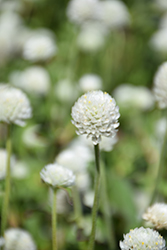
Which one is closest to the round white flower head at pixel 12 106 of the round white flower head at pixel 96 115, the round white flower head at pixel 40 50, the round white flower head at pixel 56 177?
the round white flower head at pixel 56 177

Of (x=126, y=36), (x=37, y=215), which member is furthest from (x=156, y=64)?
(x=37, y=215)

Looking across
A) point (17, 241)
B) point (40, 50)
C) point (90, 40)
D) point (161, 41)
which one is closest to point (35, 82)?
point (40, 50)

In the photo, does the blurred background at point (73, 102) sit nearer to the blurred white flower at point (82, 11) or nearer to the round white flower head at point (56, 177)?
the blurred white flower at point (82, 11)

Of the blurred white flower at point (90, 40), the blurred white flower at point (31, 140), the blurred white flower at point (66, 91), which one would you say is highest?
the blurred white flower at point (90, 40)

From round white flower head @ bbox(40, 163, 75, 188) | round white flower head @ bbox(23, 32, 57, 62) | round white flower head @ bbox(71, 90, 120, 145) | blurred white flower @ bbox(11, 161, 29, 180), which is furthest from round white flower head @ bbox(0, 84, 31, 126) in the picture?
round white flower head @ bbox(23, 32, 57, 62)

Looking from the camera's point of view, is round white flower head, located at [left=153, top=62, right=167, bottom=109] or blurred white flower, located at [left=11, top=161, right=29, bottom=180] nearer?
round white flower head, located at [left=153, top=62, right=167, bottom=109]

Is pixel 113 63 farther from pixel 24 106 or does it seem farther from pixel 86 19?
pixel 24 106

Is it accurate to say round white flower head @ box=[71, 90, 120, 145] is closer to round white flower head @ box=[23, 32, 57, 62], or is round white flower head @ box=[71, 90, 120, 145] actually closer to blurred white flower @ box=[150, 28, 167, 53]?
round white flower head @ box=[23, 32, 57, 62]

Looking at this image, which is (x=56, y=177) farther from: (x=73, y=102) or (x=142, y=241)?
(x=73, y=102)
